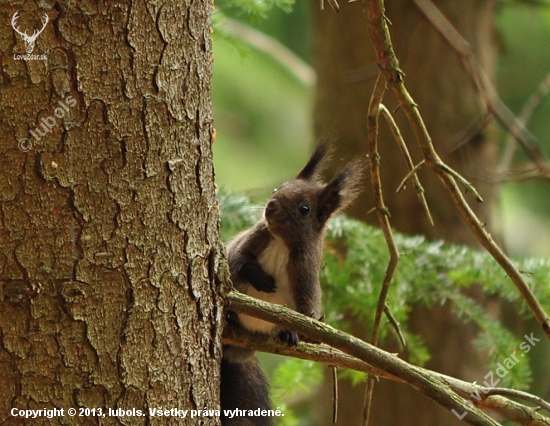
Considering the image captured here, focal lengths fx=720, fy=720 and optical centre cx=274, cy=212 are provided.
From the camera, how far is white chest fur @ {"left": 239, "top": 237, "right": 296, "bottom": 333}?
2.01 metres

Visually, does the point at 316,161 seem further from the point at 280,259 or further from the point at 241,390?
the point at 241,390

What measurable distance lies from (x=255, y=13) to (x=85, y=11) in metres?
0.86

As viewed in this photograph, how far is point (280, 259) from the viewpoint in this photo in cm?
206

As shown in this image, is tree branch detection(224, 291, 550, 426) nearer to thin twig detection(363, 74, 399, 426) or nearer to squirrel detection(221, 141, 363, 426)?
thin twig detection(363, 74, 399, 426)

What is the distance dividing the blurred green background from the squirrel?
2796mm

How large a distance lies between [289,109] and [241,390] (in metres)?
4.79

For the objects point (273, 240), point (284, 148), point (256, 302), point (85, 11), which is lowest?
point (256, 302)

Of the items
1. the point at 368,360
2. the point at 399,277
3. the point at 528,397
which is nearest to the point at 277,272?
the point at 399,277

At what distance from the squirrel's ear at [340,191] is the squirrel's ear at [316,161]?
0.38 ft

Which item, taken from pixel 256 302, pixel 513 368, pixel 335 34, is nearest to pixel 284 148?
pixel 335 34

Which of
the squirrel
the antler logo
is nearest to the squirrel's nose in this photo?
the squirrel

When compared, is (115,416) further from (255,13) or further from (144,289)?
(255,13)

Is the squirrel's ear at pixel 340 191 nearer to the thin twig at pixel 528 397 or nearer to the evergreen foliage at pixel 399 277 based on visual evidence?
the evergreen foliage at pixel 399 277

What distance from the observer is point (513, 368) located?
2.02 meters
